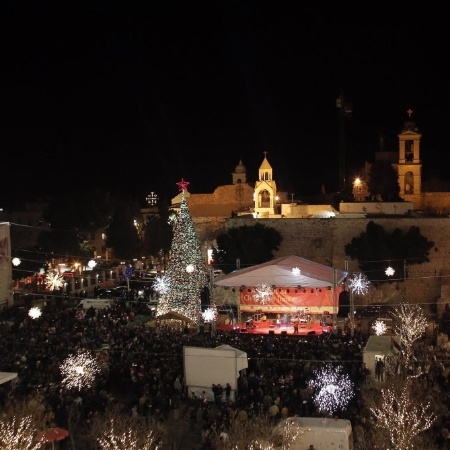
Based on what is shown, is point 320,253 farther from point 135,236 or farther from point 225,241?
point 135,236

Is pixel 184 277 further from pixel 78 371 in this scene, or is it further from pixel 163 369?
pixel 78 371

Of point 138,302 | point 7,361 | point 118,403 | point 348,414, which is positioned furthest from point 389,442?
point 138,302

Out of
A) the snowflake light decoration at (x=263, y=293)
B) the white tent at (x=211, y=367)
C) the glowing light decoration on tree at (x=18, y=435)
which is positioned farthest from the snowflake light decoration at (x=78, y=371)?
the snowflake light decoration at (x=263, y=293)

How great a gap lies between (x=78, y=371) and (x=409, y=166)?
24755 mm

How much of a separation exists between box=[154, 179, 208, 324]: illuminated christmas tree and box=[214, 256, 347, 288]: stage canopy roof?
0.71 metres

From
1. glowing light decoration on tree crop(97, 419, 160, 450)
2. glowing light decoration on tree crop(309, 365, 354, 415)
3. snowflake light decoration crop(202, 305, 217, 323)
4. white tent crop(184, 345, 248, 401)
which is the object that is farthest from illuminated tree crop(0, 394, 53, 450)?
snowflake light decoration crop(202, 305, 217, 323)

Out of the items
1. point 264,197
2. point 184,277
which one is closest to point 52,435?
point 184,277

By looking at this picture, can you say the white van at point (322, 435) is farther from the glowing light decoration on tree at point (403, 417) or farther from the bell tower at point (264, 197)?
the bell tower at point (264, 197)

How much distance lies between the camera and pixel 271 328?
20094mm

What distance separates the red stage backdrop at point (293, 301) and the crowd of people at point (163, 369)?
2.52m

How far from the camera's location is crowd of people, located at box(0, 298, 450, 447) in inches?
471

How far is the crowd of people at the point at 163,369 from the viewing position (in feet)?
39.2

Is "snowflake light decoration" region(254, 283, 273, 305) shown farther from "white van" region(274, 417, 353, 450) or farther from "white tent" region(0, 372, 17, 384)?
"white van" region(274, 417, 353, 450)

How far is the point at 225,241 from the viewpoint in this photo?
26.0 m
